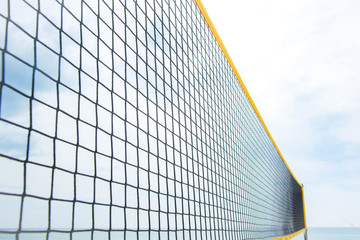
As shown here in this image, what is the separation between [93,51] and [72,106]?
1.67 feet

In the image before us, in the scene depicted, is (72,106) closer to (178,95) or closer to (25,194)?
(25,194)

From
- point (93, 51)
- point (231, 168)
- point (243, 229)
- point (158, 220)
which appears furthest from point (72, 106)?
point (243, 229)

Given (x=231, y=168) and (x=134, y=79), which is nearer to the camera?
(x=134, y=79)

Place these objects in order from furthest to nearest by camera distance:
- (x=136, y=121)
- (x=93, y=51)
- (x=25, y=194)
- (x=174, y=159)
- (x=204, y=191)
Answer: (x=204, y=191)
(x=174, y=159)
(x=136, y=121)
(x=93, y=51)
(x=25, y=194)

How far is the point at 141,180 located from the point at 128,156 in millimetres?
287

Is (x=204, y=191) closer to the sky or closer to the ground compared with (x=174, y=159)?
closer to the ground

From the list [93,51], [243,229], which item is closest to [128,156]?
[93,51]

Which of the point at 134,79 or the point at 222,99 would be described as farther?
the point at 222,99

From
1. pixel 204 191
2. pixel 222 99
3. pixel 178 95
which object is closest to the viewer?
pixel 178 95

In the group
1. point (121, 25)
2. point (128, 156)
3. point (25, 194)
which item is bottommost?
point (25, 194)

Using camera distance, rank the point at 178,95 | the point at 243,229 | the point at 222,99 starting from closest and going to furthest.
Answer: the point at 178,95 < the point at 222,99 < the point at 243,229

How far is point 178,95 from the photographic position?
3.98 metres

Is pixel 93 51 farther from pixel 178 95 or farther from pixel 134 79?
pixel 178 95

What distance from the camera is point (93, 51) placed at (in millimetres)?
2510
